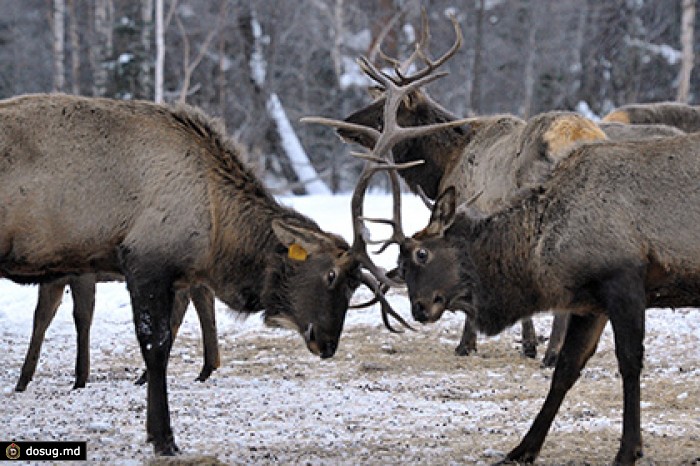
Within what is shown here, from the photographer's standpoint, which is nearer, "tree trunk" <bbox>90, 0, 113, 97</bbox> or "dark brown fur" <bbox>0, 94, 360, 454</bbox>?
"dark brown fur" <bbox>0, 94, 360, 454</bbox>

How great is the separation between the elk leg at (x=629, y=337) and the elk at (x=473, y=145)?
2112 mm

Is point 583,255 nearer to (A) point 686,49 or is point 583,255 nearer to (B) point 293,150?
(A) point 686,49

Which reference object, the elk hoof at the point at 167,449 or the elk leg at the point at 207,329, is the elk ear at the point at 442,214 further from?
the elk leg at the point at 207,329

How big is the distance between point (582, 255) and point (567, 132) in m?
2.78

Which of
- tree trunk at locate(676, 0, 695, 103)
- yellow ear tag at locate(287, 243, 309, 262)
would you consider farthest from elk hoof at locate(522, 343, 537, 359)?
tree trunk at locate(676, 0, 695, 103)

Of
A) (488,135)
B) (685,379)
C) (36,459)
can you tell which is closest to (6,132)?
(36,459)

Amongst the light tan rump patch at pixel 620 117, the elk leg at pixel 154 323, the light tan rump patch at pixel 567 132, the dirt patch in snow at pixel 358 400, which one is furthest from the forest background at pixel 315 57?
the elk leg at pixel 154 323

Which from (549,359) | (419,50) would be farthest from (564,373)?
(419,50)

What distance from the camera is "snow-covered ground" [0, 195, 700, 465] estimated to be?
21.6ft

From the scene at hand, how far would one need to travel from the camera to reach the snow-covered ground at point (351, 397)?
6570 millimetres

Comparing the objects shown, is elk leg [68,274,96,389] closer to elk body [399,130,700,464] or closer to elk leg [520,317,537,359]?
elk body [399,130,700,464]

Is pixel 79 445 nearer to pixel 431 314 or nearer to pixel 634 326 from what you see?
pixel 431 314

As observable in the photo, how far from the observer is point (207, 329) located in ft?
29.9

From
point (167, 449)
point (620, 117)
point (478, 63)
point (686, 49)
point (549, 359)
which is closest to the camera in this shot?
point (167, 449)
